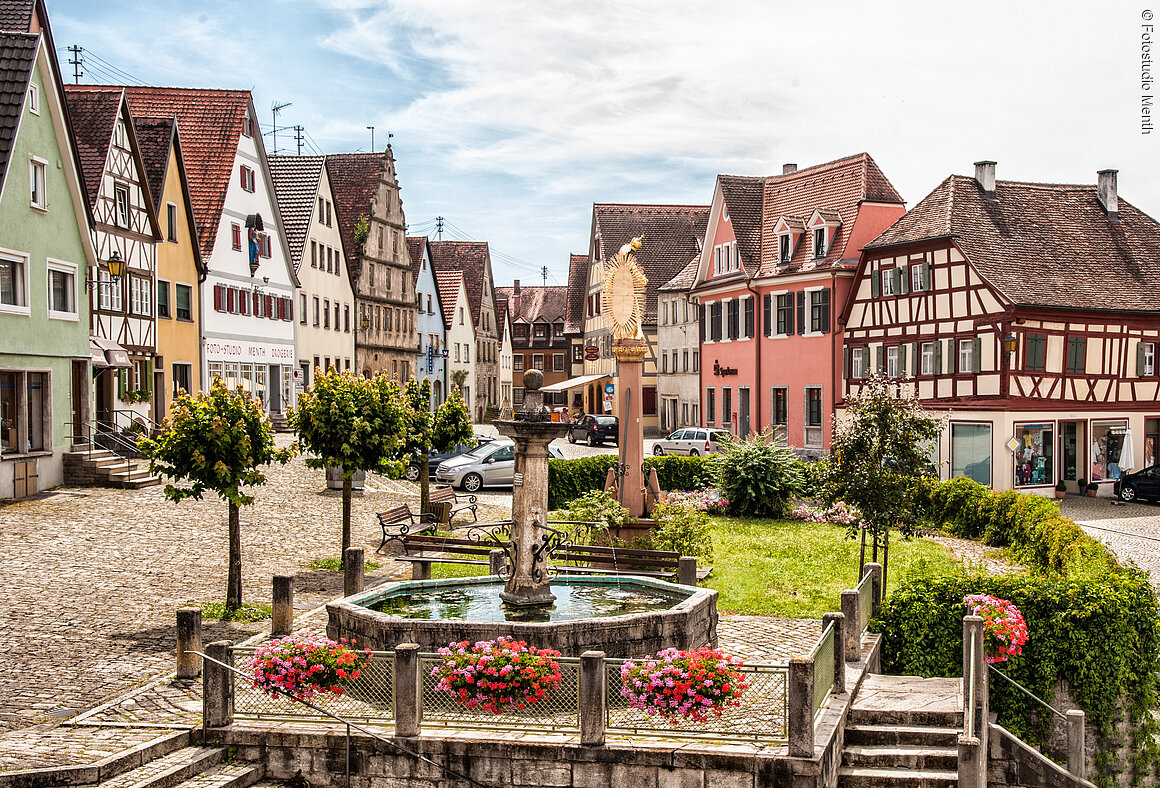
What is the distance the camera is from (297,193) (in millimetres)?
48438

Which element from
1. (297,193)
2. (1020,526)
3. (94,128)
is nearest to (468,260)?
(297,193)

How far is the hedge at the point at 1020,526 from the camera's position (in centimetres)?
1827

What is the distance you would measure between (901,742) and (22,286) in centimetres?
2219

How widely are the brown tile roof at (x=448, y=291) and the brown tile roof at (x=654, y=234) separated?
35.3 ft

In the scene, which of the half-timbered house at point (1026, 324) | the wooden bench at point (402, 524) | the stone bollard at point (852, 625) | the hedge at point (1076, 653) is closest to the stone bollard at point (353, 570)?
the wooden bench at point (402, 524)

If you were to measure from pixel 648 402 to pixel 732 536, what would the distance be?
125 feet

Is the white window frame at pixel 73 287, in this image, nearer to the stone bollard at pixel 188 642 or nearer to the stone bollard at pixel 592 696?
the stone bollard at pixel 188 642

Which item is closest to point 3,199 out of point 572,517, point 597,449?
point 572,517

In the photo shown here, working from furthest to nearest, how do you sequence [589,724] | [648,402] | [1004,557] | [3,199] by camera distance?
[648,402] → [3,199] → [1004,557] → [589,724]

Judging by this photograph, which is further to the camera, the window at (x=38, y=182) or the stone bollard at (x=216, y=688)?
the window at (x=38, y=182)

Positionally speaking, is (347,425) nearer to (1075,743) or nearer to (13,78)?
(1075,743)

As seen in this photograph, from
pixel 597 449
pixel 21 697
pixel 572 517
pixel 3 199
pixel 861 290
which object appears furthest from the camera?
pixel 597 449

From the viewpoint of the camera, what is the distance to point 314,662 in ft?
35.2

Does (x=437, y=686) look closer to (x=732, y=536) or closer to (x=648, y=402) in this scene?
(x=732, y=536)
